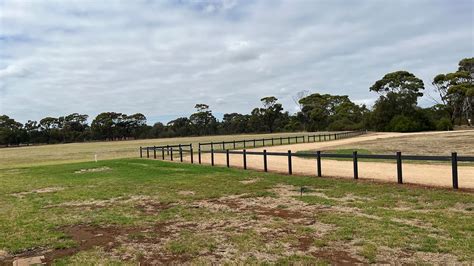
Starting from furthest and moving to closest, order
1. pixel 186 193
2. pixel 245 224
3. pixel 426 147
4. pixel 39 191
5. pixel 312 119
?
1. pixel 312 119
2. pixel 426 147
3. pixel 39 191
4. pixel 186 193
5. pixel 245 224

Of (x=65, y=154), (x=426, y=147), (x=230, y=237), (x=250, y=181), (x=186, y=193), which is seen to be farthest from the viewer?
(x=65, y=154)

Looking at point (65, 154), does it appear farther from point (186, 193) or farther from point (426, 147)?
point (186, 193)

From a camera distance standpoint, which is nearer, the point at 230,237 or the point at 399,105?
the point at 230,237

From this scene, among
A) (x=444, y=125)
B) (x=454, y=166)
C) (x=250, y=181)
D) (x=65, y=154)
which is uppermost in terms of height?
(x=444, y=125)

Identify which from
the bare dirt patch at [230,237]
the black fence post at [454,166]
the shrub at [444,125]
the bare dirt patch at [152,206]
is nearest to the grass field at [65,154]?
the bare dirt patch at [152,206]

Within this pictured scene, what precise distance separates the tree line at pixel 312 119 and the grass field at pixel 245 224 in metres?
71.5

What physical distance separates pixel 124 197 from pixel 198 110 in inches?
5425

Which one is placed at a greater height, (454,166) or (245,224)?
(454,166)

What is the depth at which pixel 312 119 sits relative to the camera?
11769 cm

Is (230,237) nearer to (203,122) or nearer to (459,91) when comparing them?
(459,91)

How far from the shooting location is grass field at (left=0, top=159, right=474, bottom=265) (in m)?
5.68

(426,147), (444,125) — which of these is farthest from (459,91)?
(426,147)

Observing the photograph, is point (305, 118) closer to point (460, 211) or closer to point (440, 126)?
point (440, 126)

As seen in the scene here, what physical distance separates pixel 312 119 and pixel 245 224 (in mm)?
112625
